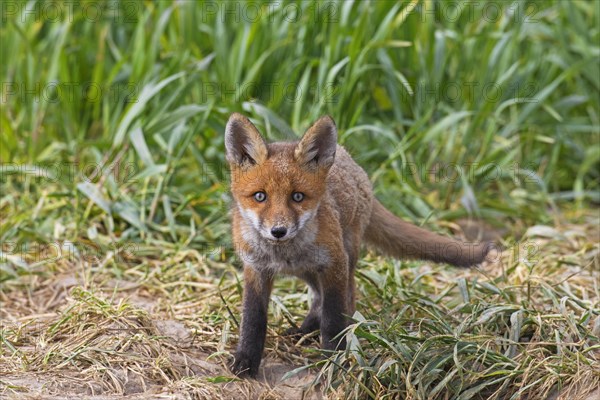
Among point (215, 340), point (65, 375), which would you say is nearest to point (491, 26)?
point (215, 340)

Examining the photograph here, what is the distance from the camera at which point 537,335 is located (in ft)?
15.2

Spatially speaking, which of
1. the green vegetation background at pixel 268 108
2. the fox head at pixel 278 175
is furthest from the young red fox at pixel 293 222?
the green vegetation background at pixel 268 108

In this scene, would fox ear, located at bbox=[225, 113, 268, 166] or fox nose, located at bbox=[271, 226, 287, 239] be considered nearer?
fox nose, located at bbox=[271, 226, 287, 239]

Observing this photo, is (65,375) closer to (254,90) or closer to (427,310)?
(427,310)

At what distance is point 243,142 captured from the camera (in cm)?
443

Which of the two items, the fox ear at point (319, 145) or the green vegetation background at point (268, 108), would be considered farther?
the green vegetation background at point (268, 108)

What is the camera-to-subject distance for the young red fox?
4270 millimetres

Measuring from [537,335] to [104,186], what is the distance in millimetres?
3217

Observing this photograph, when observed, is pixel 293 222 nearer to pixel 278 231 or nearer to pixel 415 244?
pixel 278 231

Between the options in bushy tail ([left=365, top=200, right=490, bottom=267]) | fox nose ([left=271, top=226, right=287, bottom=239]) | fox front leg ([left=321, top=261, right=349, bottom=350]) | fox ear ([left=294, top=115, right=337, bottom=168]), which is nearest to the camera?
fox nose ([left=271, top=226, right=287, bottom=239])

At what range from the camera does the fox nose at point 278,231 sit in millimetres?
4129

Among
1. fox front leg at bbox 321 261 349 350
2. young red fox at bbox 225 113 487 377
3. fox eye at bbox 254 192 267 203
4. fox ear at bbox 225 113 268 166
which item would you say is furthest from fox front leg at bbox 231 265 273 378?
fox ear at bbox 225 113 268 166

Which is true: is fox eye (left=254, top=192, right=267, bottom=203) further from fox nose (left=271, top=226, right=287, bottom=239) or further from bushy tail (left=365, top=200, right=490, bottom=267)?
bushy tail (left=365, top=200, right=490, bottom=267)

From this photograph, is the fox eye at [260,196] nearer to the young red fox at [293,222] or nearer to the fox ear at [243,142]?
the young red fox at [293,222]
